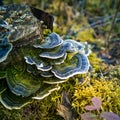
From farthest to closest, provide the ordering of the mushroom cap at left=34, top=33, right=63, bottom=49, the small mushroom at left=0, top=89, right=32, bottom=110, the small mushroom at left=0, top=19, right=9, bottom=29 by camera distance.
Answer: the small mushroom at left=0, top=19, right=9, bottom=29, the mushroom cap at left=34, top=33, right=63, bottom=49, the small mushroom at left=0, top=89, right=32, bottom=110

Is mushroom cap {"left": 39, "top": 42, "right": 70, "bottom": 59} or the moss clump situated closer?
mushroom cap {"left": 39, "top": 42, "right": 70, "bottom": 59}

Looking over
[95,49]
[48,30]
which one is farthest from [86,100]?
[95,49]

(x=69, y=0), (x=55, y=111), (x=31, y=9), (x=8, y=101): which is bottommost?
(x=69, y=0)

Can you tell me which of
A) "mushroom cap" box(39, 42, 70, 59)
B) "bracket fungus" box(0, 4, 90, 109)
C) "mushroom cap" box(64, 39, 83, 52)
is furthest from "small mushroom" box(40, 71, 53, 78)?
"mushroom cap" box(64, 39, 83, 52)

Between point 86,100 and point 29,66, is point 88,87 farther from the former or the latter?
point 29,66

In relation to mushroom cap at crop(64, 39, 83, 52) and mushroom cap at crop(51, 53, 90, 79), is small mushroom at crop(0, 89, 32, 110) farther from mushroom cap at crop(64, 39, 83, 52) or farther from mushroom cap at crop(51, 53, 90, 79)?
mushroom cap at crop(64, 39, 83, 52)

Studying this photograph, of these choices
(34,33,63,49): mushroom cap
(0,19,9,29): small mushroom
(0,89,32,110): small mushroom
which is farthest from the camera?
(0,19,9,29): small mushroom
